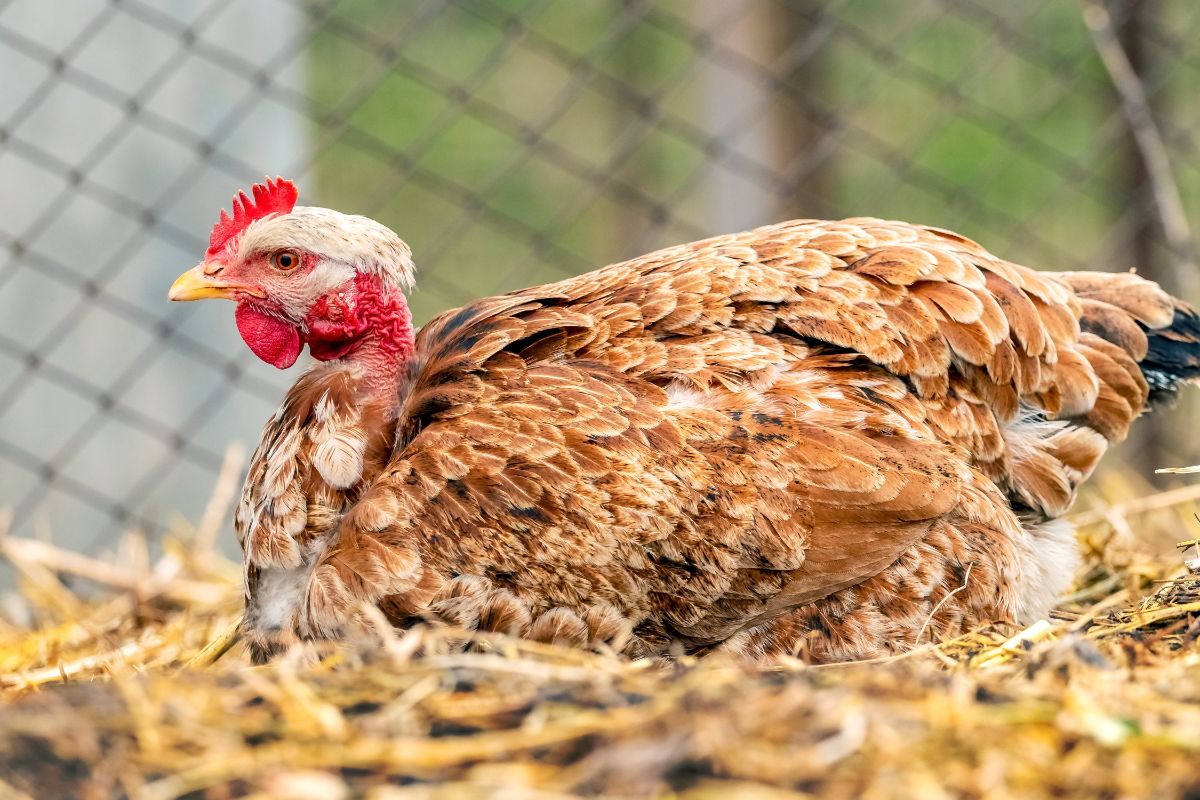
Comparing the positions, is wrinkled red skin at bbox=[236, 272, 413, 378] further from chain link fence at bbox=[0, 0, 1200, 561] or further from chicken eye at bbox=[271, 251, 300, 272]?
chain link fence at bbox=[0, 0, 1200, 561]

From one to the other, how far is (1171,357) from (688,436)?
1.25 m

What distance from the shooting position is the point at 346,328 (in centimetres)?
249

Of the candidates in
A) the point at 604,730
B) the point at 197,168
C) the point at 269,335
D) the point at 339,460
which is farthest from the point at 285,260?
the point at 197,168

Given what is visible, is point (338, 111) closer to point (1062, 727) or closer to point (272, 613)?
point (272, 613)

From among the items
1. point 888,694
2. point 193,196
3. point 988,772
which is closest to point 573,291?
point 888,694

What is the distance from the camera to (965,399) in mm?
2502

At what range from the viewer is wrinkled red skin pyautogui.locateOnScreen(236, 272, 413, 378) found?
8.12 feet

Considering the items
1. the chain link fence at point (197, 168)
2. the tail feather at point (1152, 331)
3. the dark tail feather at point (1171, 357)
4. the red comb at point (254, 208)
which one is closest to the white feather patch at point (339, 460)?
the red comb at point (254, 208)

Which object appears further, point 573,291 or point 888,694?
point 573,291

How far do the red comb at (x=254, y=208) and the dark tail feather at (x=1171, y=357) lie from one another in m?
1.89

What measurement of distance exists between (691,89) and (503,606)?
647 cm

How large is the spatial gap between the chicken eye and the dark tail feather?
1841 millimetres

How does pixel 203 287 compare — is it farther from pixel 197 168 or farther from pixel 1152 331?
pixel 1152 331

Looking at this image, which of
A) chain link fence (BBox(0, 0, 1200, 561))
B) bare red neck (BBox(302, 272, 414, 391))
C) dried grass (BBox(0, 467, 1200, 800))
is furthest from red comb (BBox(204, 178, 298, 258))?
dried grass (BBox(0, 467, 1200, 800))
